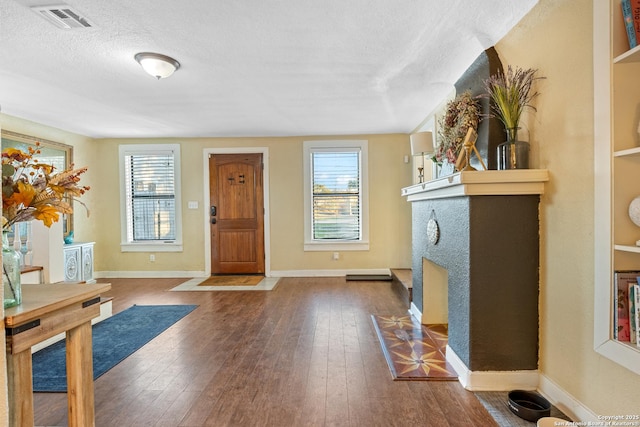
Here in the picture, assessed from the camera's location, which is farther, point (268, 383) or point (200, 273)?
point (200, 273)

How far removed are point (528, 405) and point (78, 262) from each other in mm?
5474

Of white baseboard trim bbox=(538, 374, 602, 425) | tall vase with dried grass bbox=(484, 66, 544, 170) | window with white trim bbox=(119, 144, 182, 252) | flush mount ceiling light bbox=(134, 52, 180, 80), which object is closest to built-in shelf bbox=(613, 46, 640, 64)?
tall vase with dried grass bbox=(484, 66, 544, 170)

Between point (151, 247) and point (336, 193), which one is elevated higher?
point (336, 193)

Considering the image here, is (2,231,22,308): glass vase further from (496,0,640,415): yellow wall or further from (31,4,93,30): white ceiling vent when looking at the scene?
(496,0,640,415): yellow wall

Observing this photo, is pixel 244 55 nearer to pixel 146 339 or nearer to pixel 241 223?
pixel 146 339

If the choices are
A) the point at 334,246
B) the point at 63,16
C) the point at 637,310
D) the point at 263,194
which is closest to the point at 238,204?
the point at 263,194

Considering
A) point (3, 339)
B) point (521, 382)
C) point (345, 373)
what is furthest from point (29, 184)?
point (521, 382)

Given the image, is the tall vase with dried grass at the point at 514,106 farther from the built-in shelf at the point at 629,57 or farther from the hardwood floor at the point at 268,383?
the hardwood floor at the point at 268,383

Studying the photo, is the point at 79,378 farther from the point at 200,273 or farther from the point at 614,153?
the point at 200,273

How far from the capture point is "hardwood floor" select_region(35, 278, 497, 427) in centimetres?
185

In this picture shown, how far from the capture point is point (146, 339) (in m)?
2.99

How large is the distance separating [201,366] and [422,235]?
2246 mm

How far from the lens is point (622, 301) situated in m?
1.51

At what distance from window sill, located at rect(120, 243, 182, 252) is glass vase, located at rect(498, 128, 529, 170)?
203 inches
